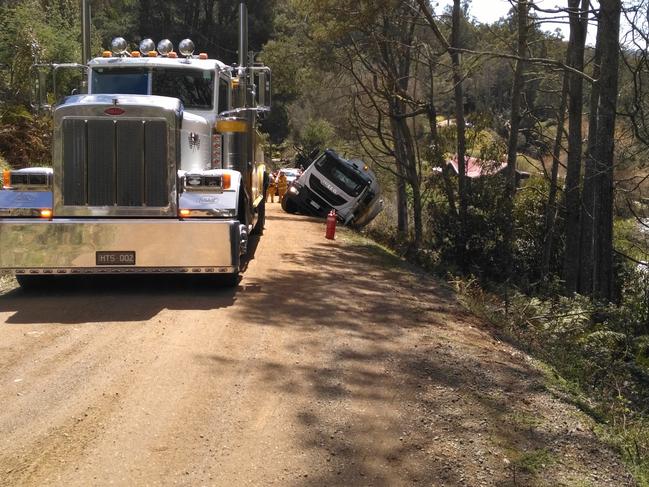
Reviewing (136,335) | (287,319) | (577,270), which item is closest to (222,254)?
(287,319)

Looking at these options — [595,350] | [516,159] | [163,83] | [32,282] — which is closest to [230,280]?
[32,282]

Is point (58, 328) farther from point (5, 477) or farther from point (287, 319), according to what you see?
point (5, 477)

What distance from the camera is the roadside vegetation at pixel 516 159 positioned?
10.2 metres

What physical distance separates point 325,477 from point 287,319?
3.84 metres

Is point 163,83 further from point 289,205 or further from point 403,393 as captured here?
point 289,205

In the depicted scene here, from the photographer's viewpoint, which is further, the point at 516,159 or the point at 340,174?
the point at 340,174

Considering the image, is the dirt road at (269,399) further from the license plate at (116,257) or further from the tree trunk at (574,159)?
the tree trunk at (574,159)

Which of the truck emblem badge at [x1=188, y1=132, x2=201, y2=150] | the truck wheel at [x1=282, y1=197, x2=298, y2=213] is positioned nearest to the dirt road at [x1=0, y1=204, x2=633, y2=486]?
the truck emblem badge at [x1=188, y1=132, x2=201, y2=150]

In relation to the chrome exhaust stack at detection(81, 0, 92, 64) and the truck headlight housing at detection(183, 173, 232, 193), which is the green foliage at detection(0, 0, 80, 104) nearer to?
the chrome exhaust stack at detection(81, 0, 92, 64)

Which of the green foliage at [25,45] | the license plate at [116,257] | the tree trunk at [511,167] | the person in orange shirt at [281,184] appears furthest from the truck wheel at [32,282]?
the person in orange shirt at [281,184]

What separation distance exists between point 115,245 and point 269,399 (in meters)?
3.88

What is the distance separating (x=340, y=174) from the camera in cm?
2591

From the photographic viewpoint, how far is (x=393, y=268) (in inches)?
516

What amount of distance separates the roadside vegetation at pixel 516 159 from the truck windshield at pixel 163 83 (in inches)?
180
